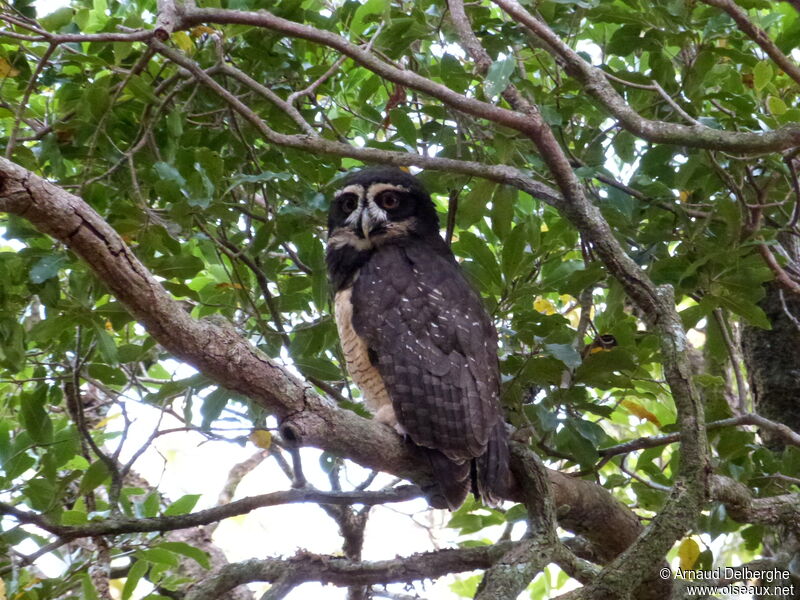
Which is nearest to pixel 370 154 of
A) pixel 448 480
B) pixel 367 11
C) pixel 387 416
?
pixel 367 11

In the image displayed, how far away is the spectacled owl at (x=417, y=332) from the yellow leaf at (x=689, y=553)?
30.3 inches

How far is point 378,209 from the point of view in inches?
169

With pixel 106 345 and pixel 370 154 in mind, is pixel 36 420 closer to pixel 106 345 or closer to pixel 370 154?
pixel 106 345

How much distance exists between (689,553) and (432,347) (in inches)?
51.2

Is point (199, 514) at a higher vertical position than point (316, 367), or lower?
lower

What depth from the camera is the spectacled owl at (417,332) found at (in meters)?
3.46

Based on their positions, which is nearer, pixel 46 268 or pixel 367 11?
pixel 46 268

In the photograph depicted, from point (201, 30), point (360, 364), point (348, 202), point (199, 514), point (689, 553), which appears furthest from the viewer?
point (348, 202)

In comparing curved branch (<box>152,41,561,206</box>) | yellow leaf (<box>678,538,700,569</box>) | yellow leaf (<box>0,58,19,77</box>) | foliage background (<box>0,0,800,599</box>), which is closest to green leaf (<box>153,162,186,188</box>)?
foliage background (<box>0,0,800,599</box>)

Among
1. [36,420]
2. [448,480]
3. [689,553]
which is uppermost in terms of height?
[36,420]

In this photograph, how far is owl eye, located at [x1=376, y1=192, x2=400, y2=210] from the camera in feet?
14.3

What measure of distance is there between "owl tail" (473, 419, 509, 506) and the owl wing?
0.04 m

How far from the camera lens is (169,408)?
412cm

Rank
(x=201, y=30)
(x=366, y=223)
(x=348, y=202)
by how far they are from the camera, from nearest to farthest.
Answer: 1. (x=201, y=30)
2. (x=366, y=223)
3. (x=348, y=202)
